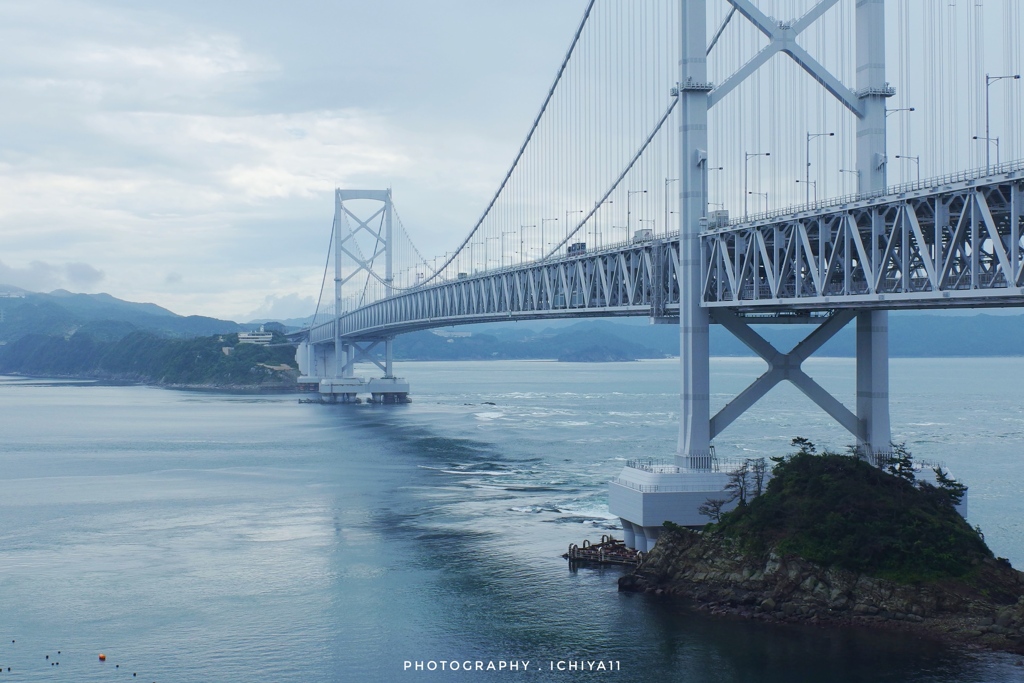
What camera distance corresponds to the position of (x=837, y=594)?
925 inches

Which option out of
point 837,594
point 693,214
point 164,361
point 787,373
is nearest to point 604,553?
point 787,373

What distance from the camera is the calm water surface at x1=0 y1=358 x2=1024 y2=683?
21391mm

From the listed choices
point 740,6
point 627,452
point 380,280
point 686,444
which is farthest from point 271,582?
point 380,280

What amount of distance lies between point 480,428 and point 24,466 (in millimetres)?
27156

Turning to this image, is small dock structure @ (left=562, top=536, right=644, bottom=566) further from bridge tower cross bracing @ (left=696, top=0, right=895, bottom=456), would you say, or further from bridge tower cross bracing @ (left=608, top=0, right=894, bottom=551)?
bridge tower cross bracing @ (left=696, top=0, right=895, bottom=456)

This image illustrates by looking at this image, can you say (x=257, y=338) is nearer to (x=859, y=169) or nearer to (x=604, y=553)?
(x=604, y=553)

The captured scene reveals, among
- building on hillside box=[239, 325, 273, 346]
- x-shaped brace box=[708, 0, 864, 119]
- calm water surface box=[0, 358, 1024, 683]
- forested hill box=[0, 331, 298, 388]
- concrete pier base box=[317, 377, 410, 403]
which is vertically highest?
x-shaped brace box=[708, 0, 864, 119]

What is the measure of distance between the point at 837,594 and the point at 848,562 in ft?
2.38

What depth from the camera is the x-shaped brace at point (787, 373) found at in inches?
1114

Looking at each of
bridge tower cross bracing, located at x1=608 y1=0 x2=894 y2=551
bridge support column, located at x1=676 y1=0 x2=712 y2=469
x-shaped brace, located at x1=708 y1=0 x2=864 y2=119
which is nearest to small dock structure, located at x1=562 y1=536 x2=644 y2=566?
bridge tower cross bracing, located at x1=608 y1=0 x2=894 y2=551

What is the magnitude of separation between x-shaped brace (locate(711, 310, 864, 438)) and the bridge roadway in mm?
713

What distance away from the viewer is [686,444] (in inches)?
1112

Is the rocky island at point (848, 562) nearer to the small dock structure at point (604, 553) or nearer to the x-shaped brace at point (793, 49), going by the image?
the small dock structure at point (604, 553)

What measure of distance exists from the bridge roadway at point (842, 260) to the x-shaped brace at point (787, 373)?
2.34 feet
